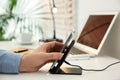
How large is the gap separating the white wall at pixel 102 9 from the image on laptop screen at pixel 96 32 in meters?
0.04

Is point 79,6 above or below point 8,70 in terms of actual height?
above

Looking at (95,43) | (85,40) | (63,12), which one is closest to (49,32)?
(63,12)

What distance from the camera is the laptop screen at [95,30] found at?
1144mm

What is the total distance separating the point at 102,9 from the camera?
1.29m

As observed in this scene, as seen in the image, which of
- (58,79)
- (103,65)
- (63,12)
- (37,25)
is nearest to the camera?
(58,79)

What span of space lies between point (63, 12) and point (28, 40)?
0.52 metres

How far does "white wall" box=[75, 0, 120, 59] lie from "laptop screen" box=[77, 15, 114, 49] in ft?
0.18

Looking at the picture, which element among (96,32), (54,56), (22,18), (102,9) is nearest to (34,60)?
(54,56)

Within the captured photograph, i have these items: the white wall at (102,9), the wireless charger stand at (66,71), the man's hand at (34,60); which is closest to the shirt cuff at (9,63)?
the man's hand at (34,60)

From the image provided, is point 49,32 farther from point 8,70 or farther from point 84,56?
point 8,70

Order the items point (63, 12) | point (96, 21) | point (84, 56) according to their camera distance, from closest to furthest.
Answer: point (84, 56), point (96, 21), point (63, 12)

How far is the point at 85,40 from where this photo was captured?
133 cm

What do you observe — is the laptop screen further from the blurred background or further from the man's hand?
the blurred background

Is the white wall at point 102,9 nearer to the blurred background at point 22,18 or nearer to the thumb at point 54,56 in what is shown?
the thumb at point 54,56
